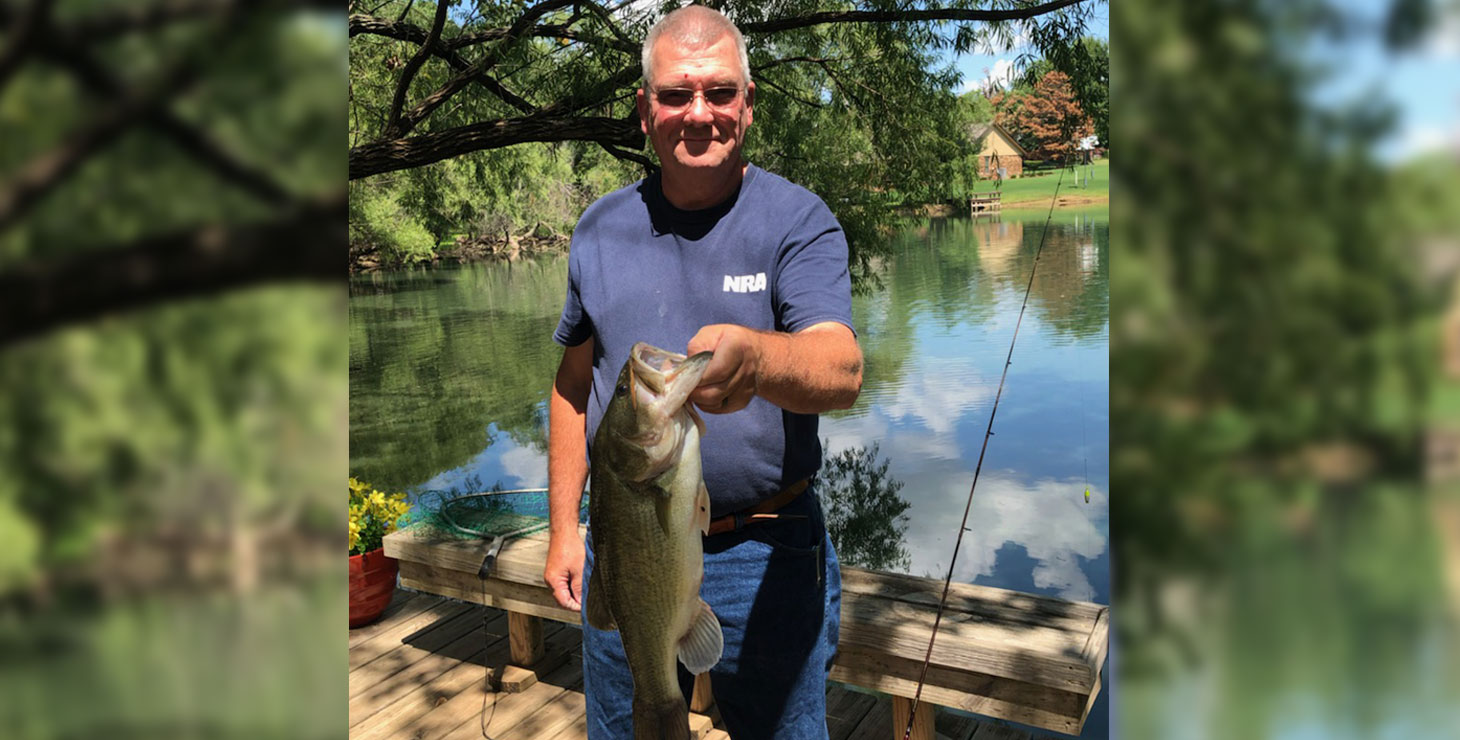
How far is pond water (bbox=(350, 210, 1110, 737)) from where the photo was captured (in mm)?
9375

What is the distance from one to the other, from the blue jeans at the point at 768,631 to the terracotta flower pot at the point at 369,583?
2.64m

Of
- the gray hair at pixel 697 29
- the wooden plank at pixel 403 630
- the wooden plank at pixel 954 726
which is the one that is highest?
the gray hair at pixel 697 29

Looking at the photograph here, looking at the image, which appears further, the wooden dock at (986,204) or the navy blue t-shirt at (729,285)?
the wooden dock at (986,204)

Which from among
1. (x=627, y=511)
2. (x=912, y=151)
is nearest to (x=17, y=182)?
(x=627, y=511)

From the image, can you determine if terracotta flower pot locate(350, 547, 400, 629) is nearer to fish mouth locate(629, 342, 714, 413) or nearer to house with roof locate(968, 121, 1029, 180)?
fish mouth locate(629, 342, 714, 413)

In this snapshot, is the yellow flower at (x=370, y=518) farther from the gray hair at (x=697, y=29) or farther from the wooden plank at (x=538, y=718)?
the gray hair at (x=697, y=29)

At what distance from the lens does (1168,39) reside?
0.74 metres

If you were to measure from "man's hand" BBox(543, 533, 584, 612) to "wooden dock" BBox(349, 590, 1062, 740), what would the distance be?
1.38m

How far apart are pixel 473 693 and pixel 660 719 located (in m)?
2.54

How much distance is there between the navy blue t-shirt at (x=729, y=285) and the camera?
179cm

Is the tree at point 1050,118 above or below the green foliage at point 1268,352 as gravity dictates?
above

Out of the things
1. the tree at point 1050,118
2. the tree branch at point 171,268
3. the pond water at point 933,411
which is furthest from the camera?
the pond water at point 933,411

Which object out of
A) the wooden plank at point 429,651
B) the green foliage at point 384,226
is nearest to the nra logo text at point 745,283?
the wooden plank at point 429,651

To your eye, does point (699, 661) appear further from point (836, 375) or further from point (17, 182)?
point (17, 182)
